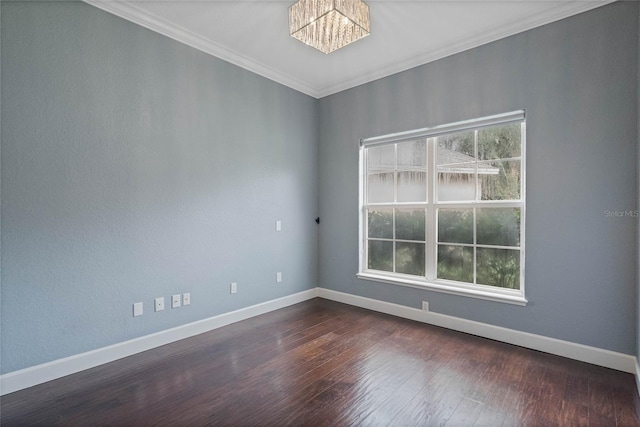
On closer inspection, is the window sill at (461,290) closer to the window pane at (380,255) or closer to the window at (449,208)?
the window at (449,208)

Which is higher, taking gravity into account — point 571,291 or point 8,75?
point 8,75

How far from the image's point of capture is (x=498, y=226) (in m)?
3.05

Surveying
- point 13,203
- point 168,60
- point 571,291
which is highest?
point 168,60

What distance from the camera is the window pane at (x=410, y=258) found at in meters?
3.59

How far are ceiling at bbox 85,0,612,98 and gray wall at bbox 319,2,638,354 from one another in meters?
0.15

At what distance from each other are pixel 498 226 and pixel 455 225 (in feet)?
1.33

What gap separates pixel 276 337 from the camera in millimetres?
3023

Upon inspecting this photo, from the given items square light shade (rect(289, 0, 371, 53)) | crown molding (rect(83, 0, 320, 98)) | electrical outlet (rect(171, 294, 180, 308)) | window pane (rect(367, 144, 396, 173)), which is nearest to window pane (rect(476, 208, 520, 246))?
window pane (rect(367, 144, 396, 173))

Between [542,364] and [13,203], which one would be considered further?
[542,364]

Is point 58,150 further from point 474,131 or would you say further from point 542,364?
point 542,364

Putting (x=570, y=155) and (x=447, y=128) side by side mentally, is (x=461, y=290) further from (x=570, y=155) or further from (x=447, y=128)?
(x=447, y=128)

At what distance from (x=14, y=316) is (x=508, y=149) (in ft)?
13.6

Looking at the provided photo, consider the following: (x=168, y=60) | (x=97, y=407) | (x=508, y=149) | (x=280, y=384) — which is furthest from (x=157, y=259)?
(x=508, y=149)

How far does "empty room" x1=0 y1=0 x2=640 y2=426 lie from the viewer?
2.10 meters
